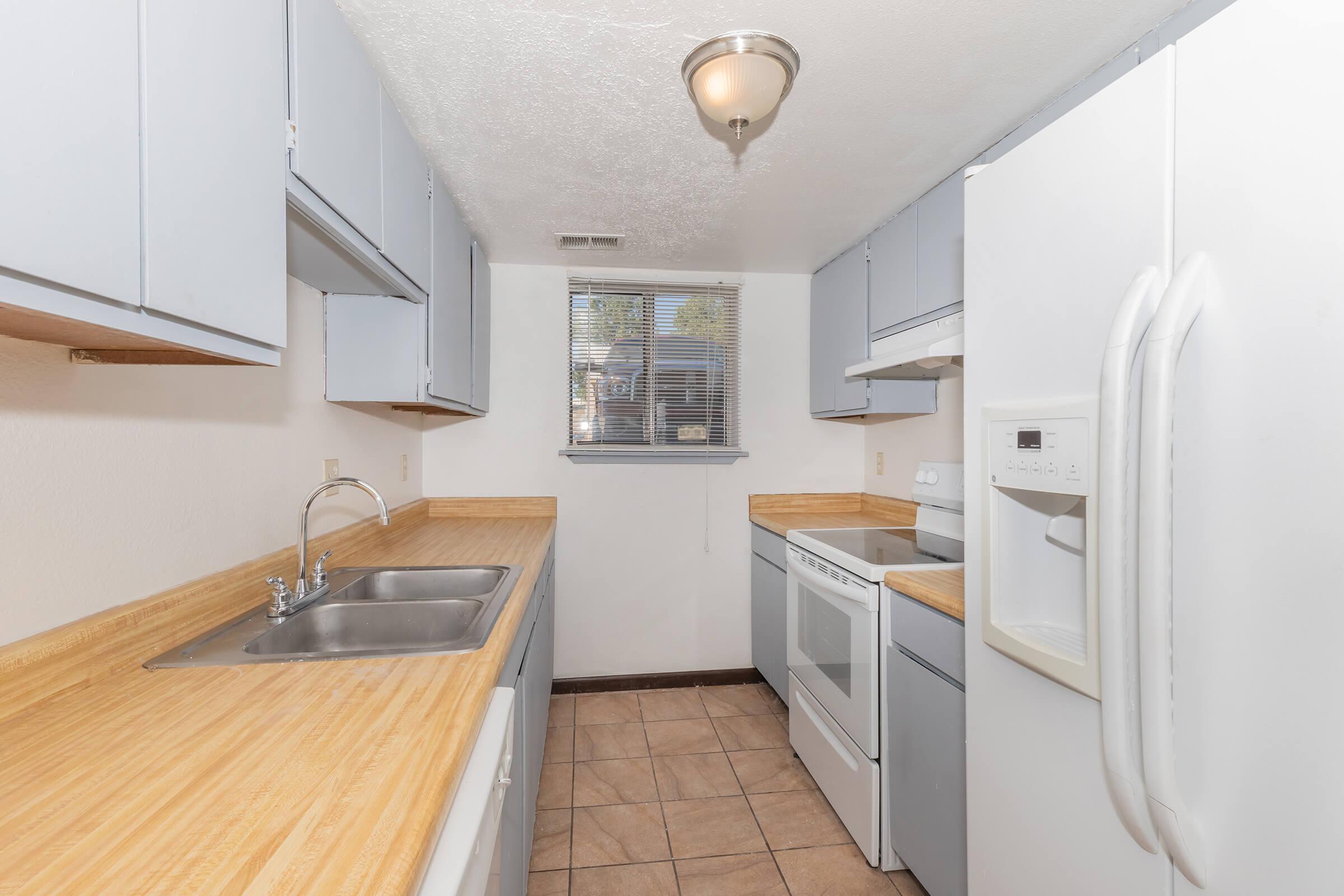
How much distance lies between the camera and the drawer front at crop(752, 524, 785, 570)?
2873 mm

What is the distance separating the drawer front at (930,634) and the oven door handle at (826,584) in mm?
100

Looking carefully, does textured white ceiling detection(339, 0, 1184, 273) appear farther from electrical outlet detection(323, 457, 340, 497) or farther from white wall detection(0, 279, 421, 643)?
electrical outlet detection(323, 457, 340, 497)

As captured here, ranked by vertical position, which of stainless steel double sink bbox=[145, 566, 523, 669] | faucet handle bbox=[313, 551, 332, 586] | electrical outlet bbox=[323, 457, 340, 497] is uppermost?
electrical outlet bbox=[323, 457, 340, 497]

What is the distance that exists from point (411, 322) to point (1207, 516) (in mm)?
2009

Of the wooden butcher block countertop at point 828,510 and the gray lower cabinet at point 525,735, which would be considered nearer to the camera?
the gray lower cabinet at point 525,735

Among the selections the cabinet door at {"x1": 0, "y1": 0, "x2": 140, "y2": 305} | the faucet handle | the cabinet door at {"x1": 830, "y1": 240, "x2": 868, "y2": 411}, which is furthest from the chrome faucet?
the cabinet door at {"x1": 830, "y1": 240, "x2": 868, "y2": 411}

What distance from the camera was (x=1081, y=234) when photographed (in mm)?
967

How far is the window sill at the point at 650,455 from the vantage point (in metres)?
3.15

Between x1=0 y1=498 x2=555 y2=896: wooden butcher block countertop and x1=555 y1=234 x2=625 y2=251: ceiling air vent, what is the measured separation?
6.44 feet

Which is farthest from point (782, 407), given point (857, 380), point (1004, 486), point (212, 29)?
point (212, 29)

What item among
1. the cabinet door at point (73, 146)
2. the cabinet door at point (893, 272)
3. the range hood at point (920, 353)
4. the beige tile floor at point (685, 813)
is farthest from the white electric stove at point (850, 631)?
the cabinet door at point (73, 146)

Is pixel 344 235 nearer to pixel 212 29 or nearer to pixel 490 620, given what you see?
pixel 212 29

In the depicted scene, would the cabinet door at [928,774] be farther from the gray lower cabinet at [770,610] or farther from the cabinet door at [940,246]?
the cabinet door at [940,246]

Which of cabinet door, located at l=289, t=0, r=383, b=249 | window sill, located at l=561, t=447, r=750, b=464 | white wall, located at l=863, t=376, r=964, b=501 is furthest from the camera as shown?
window sill, located at l=561, t=447, r=750, b=464
